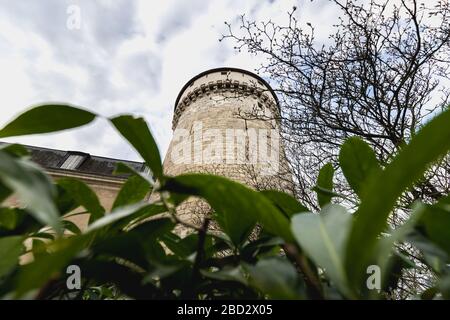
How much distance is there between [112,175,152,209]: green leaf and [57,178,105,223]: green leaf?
0.03 meters

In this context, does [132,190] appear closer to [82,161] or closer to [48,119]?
[48,119]

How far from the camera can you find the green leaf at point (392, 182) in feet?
0.63

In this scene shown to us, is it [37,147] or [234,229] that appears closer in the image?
[234,229]

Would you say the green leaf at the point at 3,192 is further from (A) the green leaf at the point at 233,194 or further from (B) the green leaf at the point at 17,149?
(A) the green leaf at the point at 233,194

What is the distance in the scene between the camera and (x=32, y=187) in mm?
197

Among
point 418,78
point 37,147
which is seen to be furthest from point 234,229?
point 37,147

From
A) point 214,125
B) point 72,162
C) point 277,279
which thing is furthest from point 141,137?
point 214,125

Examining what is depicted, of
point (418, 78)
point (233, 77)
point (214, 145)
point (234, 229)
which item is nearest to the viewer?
point (234, 229)

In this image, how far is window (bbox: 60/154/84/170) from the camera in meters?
7.26

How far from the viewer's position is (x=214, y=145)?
883cm

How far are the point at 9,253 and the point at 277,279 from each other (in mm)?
241
